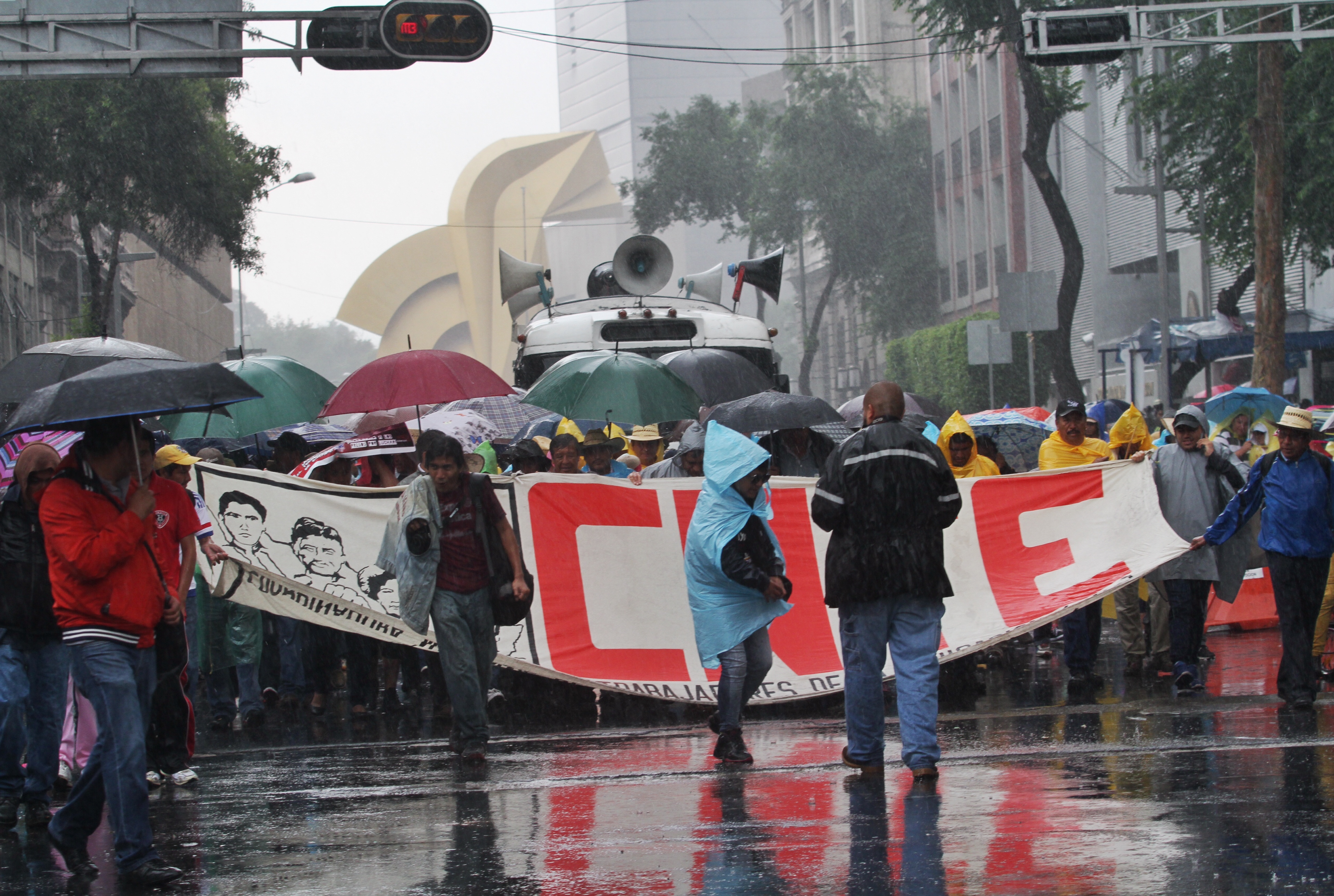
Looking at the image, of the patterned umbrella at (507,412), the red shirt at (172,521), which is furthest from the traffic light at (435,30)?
the red shirt at (172,521)

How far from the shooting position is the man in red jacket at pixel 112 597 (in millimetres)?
5465

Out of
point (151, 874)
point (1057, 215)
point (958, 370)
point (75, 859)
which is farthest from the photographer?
point (958, 370)

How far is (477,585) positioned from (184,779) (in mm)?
Answer: 1710

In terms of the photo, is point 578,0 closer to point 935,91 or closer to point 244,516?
point 935,91

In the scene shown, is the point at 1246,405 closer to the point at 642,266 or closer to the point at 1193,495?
the point at 1193,495

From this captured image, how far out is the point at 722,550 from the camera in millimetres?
7621

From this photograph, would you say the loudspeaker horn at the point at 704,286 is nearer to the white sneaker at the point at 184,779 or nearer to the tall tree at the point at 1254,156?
the tall tree at the point at 1254,156

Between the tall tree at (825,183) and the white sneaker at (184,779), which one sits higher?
the tall tree at (825,183)

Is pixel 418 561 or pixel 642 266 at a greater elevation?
pixel 642 266

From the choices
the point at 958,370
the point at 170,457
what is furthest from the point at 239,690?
the point at 958,370

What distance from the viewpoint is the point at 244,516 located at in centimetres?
1005

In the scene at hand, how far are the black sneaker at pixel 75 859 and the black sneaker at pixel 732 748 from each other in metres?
2.96

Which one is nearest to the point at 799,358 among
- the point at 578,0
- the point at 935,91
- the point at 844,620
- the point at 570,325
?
the point at 578,0

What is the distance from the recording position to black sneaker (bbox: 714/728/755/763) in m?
7.65
